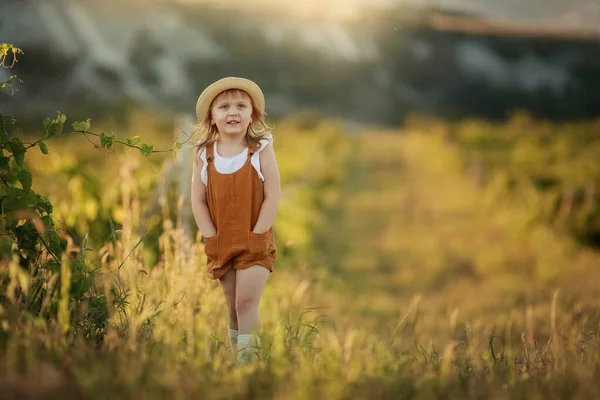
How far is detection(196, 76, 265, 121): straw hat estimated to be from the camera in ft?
8.91

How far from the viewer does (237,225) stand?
2.65 metres

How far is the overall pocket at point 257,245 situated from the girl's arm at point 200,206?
160 millimetres

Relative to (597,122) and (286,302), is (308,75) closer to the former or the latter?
(597,122)

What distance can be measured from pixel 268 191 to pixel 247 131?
281 mm

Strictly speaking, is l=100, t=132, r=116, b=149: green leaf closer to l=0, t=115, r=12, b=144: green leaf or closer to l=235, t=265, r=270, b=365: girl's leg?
l=0, t=115, r=12, b=144: green leaf

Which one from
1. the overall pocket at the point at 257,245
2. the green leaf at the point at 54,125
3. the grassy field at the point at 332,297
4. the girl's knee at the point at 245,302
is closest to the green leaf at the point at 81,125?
the green leaf at the point at 54,125

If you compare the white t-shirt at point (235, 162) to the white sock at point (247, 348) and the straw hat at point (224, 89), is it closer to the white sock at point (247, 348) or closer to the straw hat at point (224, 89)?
the straw hat at point (224, 89)

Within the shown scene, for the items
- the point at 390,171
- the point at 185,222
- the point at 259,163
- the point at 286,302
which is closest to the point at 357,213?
the point at 390,171

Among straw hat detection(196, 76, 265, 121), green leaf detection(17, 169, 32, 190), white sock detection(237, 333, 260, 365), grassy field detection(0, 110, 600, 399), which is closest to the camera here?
grassy field detection(0, 110, 600, 399)

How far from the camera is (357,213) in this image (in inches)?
527

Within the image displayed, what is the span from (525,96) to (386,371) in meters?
40.8

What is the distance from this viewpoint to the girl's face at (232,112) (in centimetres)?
272

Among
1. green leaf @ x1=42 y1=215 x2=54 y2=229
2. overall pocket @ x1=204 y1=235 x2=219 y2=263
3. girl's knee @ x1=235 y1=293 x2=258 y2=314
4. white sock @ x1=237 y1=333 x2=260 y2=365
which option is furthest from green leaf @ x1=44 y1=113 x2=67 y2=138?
white sock @ x1=237 y1=333 x2=260 y2=365

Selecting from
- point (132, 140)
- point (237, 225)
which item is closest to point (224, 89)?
point (132, 140)
